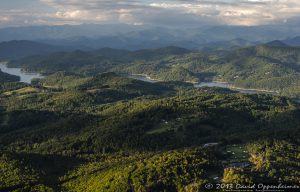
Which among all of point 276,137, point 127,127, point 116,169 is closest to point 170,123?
point 127,127

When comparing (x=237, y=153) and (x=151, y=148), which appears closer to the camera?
(x=237, y=153)

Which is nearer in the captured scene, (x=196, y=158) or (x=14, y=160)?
(x=196, y=158)

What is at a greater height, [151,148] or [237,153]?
[237,153]

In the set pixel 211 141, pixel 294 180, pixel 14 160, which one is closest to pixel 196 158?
pixel 294 180

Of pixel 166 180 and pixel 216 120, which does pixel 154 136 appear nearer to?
pixel 216 120

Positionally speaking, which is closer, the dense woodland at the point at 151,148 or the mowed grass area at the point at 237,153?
the dense woodland at the point at 151,148

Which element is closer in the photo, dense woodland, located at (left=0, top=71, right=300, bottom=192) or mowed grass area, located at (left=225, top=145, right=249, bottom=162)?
dense woodland, located at (left=0, top=71, right=300, bottom=192)

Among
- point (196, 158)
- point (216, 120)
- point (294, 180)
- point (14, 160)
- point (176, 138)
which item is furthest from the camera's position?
point (216, 120)

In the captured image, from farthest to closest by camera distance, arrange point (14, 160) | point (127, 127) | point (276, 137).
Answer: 1. point (127, 127)
2. point (276, 137)
3. point (14, 160)
